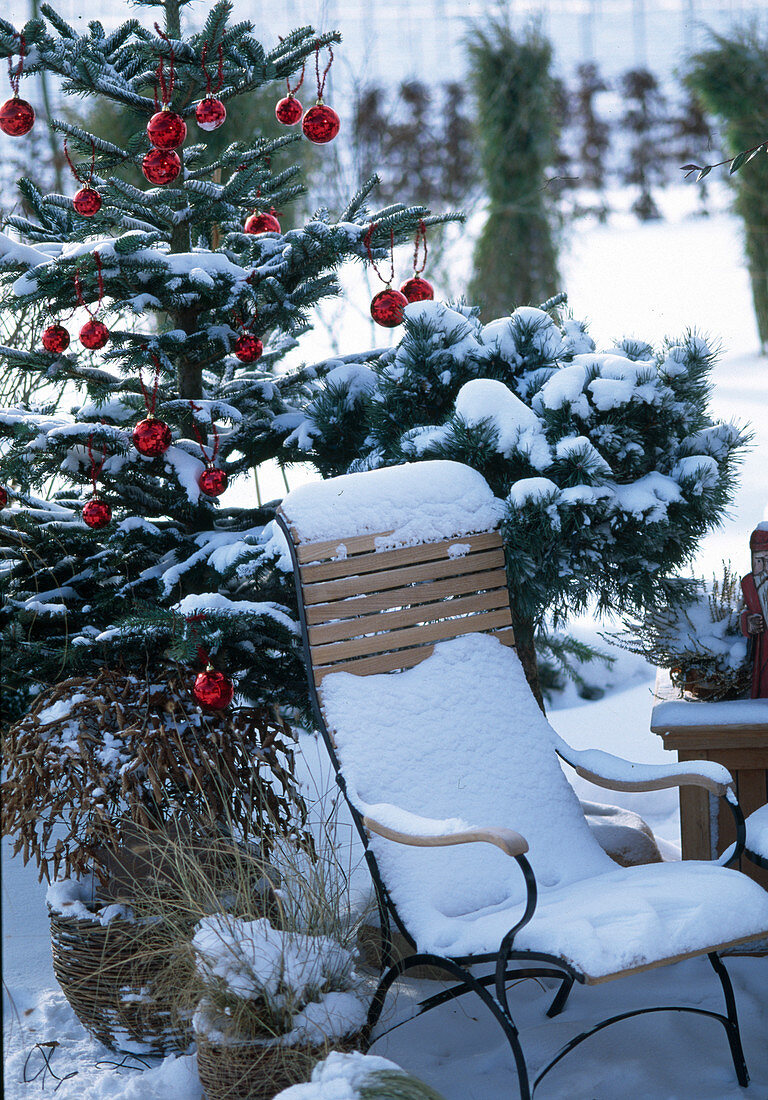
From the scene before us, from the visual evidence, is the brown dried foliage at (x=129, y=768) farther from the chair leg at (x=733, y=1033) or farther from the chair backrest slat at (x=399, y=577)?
the chair leg at (x=733, y=1033)

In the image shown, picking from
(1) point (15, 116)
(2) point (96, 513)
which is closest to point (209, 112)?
(1) point (15, 116)

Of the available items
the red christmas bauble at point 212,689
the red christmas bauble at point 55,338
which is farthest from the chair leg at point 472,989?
the red christmas bauble at point 55,338

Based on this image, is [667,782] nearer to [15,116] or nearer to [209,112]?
[209,112]

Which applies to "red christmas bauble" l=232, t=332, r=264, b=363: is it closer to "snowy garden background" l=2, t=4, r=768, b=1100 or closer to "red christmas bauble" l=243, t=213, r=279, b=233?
"red christmas bauble" l=243, t=213, r=279, b=233

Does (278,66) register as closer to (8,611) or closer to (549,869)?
(8,611)

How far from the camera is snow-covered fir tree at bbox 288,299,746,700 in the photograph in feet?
7.73

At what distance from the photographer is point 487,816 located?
215cm

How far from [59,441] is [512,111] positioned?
17.4ft

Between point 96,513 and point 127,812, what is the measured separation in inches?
27.0

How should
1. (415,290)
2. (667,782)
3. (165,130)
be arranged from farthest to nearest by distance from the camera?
1. (415,290)
2. (165,130)
3. (667,782)

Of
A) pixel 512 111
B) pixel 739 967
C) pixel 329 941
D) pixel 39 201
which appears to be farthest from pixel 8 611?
pixel 512 111

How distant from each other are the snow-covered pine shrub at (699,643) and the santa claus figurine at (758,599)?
0.07 meters

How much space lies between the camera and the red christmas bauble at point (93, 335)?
2.27m

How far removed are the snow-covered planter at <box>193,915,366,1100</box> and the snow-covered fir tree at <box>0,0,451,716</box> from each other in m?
0.70
